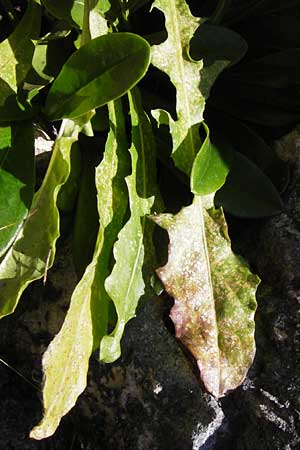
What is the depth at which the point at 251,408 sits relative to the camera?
0.99 meters

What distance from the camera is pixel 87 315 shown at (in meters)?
0.91

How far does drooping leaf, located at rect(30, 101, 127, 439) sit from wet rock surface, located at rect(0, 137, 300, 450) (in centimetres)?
14

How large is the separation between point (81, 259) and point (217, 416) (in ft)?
0.97

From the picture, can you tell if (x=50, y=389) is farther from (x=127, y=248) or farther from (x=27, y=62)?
(x=27, y=62)

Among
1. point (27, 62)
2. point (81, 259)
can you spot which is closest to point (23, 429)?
point (81, 259)

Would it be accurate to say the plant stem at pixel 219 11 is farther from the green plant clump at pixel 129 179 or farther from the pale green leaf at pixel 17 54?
the pale green leaf at pixel 17 54

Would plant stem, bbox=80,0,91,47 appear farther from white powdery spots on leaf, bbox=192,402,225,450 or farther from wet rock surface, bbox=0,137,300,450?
white powdery spots on leaf, bbox=192,402,225,450

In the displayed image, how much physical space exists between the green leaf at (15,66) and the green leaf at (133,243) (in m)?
0.16

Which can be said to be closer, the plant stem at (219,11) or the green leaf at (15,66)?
the green leaf at (15,66)

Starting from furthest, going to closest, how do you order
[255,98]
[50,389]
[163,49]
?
[255,98]
[163,49]
[50,389]

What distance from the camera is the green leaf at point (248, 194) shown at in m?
1.01

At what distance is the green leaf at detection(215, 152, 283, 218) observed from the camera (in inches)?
39.8

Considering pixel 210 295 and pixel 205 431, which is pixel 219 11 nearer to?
pixel 210 295

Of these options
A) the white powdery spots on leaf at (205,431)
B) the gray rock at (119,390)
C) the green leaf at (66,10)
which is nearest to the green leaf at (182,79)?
the green leaf at (66,10)
